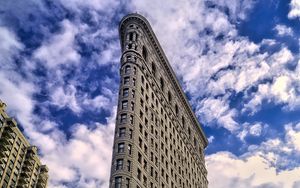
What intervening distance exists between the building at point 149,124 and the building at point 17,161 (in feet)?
143

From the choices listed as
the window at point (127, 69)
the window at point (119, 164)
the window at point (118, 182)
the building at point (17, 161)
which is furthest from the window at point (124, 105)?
the building at point (17, 161)

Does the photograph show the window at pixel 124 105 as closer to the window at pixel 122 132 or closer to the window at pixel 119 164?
the window at pixel 122 132

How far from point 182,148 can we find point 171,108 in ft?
33.9

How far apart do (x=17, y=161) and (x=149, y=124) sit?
57334 mm

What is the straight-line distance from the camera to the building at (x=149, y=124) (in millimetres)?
64438

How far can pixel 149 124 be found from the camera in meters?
76.5

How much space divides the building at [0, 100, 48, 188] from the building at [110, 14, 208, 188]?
43508 mm

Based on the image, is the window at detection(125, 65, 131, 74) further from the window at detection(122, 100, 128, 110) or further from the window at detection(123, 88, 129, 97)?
the window at detection(122, 100, 128, 110)

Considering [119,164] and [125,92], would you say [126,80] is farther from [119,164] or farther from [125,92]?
[119,164]

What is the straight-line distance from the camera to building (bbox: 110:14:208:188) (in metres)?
64.4

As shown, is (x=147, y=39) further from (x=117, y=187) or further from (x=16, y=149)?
(x=16, y=149)

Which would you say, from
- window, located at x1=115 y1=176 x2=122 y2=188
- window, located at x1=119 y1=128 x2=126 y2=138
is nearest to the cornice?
window, located at x1=119 y1=128 x2=126 y2=138

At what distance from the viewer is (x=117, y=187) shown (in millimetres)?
58906

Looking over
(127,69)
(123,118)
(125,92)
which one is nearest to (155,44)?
(127,69)
